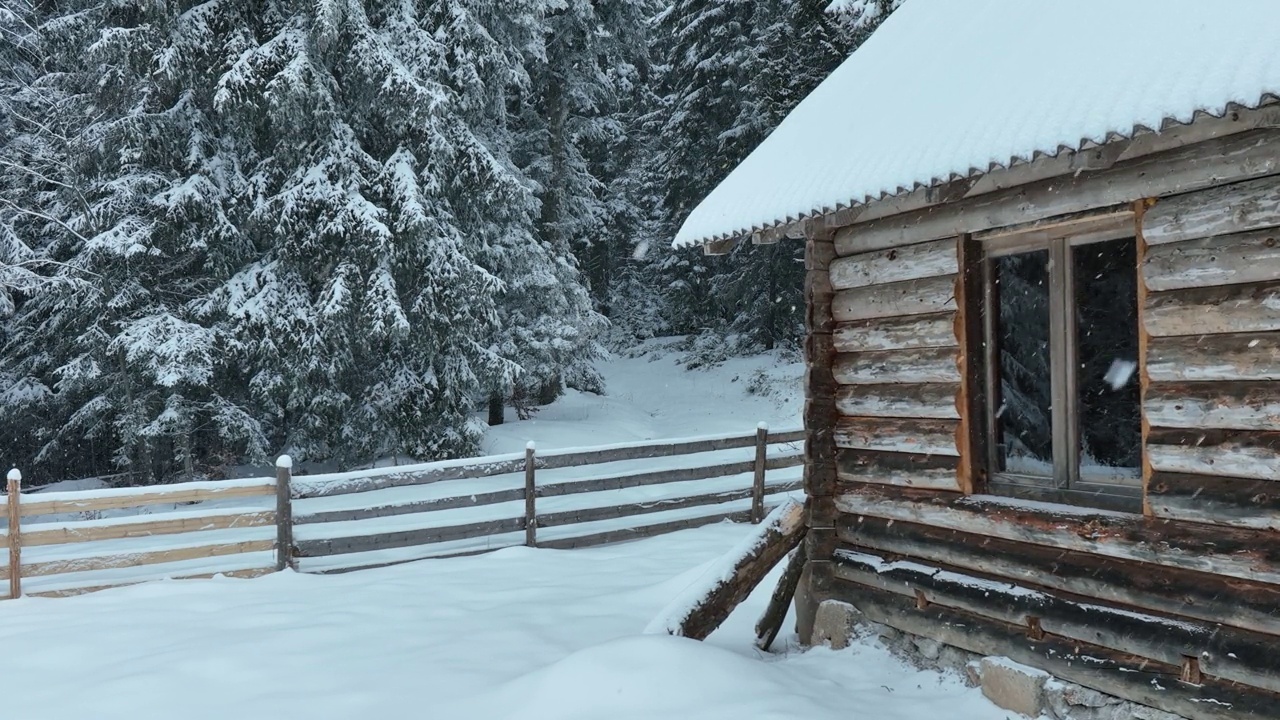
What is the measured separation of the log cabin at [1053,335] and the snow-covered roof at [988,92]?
2 centimetres

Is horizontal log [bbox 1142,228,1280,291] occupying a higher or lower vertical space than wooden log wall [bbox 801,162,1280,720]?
higher

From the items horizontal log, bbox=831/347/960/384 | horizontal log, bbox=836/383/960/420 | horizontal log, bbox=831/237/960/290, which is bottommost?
→ horizontal log, bbox=836/383/960/420

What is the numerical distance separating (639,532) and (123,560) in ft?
18.8

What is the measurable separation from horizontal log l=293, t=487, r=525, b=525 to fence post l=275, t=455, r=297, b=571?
131 mm

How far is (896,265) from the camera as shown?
19.5 feet

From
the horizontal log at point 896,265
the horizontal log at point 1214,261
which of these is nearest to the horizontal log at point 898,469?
the horizontal log at point 896,265

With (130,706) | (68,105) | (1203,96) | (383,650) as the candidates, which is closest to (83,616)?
(130,706)

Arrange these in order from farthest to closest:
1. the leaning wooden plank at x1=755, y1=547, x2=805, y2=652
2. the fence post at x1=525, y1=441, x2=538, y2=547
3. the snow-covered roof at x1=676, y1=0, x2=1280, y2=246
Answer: the fence post at x1=525, y1=441, x2=538, y2=547 < the leaning wooden plank at x1=755, y1=547, x2=805, y2=652 < the snow-covered roof at x1=676, y1=0, x2=1280, y2=246

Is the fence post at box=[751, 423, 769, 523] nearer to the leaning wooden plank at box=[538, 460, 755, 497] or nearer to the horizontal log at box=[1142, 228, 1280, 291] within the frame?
the leaning wooden plank at box=[538, 460, 755, 497]

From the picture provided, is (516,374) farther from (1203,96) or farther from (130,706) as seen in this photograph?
(1203,96)

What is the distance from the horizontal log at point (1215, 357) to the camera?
3.95m

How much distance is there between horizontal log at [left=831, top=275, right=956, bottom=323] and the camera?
5.60 meters

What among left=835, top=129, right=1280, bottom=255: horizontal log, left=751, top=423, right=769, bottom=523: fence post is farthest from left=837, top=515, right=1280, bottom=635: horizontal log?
left=751, top=423, right=769, bottom=523: fence post

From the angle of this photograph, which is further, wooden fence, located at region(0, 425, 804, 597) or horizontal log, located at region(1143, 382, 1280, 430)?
wooden fence, located at region(0, 425, 804, 597)
